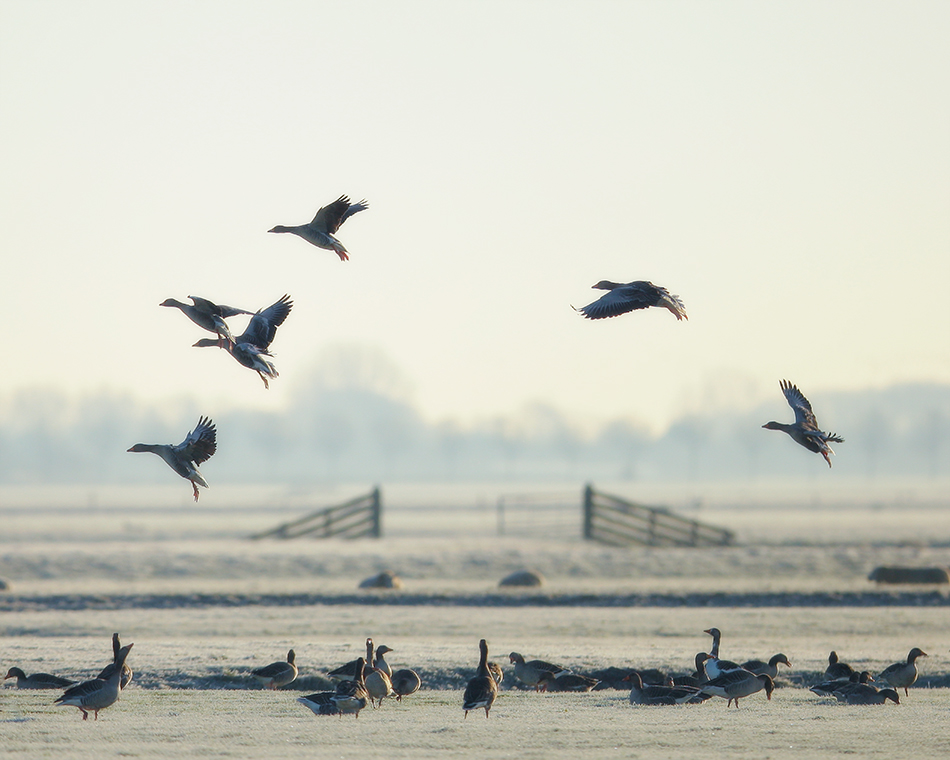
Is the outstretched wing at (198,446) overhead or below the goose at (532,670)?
overhead

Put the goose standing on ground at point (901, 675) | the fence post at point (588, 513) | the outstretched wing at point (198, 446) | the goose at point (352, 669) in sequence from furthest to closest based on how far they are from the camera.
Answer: the fence post at point (588, 513)
the goose standing on ground at point (901, 675)
the goose at point (352, 669)
the outstretched wing at point (198, 446)

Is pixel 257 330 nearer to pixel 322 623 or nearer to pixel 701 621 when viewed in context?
pixel 322 623

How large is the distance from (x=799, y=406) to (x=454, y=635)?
8966mm

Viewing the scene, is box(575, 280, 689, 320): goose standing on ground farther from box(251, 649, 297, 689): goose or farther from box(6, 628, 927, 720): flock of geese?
box(251, 649, 297, 689): goose

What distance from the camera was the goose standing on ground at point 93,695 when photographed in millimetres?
12711

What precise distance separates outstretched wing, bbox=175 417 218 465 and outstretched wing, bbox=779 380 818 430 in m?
5.98

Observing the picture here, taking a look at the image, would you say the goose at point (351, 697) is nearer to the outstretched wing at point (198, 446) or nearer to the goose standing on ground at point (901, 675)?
the outstretched wing at point (198, 446)

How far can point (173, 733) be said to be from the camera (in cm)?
1209

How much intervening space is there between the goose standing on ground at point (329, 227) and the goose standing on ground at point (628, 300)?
258 centimetres

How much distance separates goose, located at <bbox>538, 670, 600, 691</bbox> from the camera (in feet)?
48.4

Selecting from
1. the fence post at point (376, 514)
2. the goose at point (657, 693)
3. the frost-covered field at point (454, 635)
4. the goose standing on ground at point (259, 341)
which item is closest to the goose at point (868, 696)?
the frost-covered field at point (454, 635)

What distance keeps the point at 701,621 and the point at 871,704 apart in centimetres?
834

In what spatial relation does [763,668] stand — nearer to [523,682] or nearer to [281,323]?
[523,682]

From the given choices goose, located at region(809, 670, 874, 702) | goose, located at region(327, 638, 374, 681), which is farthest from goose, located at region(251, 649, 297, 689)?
goose, located at region(809, 670, 874, 702)
